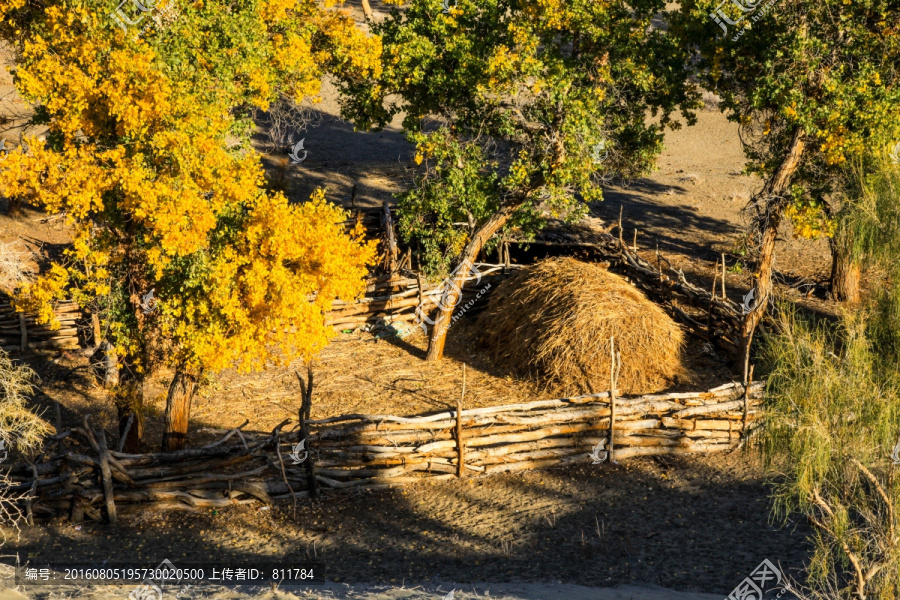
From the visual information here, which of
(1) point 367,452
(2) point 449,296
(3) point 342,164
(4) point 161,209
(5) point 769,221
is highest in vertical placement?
(4) point 161,209

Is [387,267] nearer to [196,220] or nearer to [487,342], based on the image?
[487,342]

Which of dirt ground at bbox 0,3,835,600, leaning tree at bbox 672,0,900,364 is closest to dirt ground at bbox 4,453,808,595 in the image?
dirt ground at bbox 0,3,835,600

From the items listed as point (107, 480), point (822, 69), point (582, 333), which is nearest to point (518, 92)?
point (582, 333)

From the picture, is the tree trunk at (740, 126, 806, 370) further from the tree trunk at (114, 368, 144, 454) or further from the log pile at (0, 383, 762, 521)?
the tree trunk at (114, 368, 144, 454)

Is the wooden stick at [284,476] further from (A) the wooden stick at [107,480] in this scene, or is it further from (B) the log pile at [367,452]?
(A) the wooden stick at [107,480]

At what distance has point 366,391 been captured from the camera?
1248 centimetres

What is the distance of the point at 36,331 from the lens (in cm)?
1369

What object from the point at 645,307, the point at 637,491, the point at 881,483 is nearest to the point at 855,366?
the point at 881,483

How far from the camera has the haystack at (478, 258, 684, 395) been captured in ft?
39.6

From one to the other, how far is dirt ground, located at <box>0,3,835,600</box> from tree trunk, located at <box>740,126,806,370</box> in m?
0.46

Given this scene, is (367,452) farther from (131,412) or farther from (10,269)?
(10,269)

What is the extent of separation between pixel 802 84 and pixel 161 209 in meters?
8.62

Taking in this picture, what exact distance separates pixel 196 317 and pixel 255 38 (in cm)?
459

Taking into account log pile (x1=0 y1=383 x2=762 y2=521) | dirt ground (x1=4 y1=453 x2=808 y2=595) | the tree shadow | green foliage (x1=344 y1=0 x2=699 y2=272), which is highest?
green foliage (x1=344 y1=0 x2=699 y2=272)
